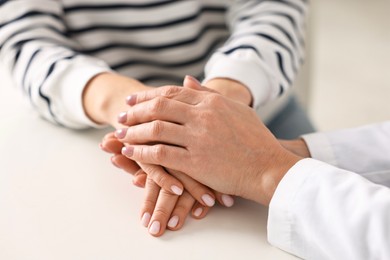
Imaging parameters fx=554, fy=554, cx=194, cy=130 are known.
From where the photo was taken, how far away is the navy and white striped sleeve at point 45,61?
0.82m

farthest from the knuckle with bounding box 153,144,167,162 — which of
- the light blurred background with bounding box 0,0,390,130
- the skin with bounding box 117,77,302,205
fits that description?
the light blurred background with bounding box 0,0,390,130

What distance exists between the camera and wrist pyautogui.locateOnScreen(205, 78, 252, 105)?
0.80 metres

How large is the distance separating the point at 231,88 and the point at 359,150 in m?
0.21

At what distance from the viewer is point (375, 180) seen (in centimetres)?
69

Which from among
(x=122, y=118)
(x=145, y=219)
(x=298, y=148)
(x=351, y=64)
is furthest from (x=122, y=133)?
(x=351, y=64)

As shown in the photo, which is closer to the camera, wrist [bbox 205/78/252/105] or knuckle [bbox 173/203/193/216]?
knuckle [bbox 173/203/193/216]

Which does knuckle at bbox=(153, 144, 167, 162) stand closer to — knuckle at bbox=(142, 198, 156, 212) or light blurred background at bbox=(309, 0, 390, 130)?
knuckle at bbox=(142, 198, 156, 212)

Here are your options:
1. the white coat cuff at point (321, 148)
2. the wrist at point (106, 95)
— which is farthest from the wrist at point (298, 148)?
the wrist at point (106, 95)

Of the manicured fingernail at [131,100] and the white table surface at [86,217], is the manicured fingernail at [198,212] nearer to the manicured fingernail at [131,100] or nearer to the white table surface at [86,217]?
the white table surface at [86,217]

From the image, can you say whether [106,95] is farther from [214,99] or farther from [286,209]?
[286,209]

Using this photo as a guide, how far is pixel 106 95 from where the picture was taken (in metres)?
0.79

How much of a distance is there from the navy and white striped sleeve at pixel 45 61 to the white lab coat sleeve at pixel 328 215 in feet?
1.13

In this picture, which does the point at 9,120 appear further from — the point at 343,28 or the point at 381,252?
the point at 343,28

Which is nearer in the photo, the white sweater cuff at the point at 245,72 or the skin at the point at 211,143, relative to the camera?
the skin at the point at 211,143
